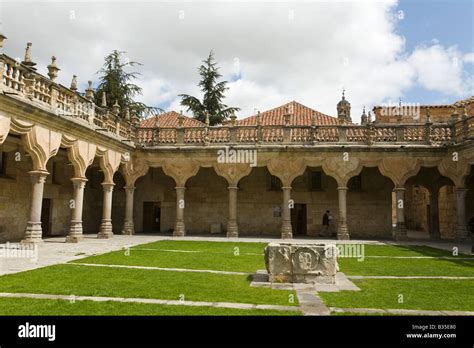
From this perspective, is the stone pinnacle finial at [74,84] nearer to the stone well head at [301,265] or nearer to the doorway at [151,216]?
the doorway at [151,216]

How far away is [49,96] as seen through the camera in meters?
13.2

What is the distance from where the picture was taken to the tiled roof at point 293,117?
81.9 feet

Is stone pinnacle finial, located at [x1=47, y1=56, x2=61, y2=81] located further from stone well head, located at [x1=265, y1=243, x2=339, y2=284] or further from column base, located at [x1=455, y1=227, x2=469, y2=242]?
column base, located at [x1=455, y1=227, x2=469, y2=242]

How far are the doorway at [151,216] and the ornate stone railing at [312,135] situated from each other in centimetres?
464

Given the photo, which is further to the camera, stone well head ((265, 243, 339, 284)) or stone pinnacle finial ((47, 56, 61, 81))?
stone pinnacle finial ((47, 56, 61, 81))

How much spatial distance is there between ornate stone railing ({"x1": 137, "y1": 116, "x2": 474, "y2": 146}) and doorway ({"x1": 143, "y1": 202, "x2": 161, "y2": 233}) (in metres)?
4.64

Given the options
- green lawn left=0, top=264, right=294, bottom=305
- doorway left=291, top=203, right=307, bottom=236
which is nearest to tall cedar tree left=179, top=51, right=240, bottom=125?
doorway left=291, top=203, right=307, bottom=236

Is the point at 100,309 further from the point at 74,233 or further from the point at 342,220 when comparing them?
the point at 342,220

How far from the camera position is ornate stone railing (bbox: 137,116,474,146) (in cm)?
1878

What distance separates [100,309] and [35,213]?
901 cm

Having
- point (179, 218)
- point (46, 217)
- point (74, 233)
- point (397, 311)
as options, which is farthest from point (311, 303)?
point (46, 217)

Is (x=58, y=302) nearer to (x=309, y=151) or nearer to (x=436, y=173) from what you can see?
(x=309, y=151)
